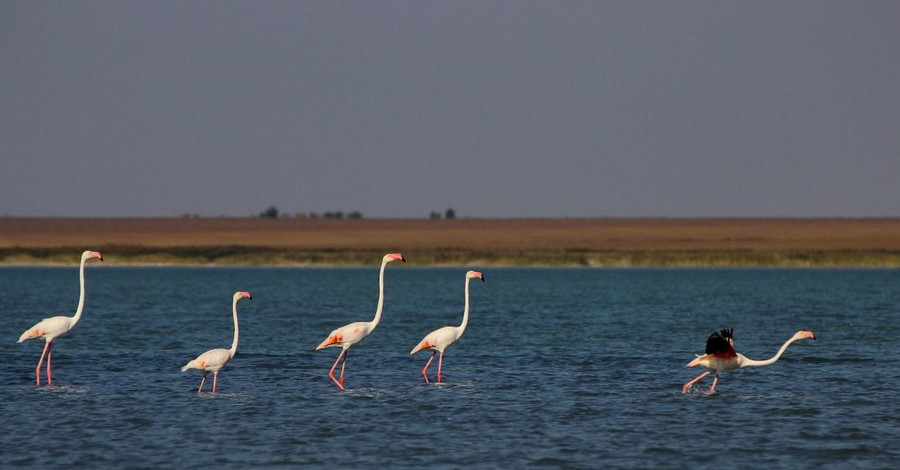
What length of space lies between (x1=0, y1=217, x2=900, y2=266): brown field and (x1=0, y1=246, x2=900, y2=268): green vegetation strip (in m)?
0.13

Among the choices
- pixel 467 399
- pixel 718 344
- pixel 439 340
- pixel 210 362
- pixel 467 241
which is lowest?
pixel 467 399

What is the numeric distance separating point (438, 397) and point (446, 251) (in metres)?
95.2

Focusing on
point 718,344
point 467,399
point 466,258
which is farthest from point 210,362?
point 466,258

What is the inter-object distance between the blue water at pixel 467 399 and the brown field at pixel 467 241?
62.7 m

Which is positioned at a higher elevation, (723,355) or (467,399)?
(723,355)

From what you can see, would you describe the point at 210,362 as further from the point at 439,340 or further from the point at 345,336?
the point at 439,340

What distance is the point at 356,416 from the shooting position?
18750 mm

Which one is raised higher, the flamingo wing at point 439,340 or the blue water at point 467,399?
the flamingo wing at point 439,340

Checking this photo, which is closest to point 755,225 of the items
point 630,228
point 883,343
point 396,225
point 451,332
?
point 630,228

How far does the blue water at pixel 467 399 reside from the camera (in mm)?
15977

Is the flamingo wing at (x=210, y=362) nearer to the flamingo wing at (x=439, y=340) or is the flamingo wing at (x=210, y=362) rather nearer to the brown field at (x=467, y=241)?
the flamingo wing at (x=439, y=340)

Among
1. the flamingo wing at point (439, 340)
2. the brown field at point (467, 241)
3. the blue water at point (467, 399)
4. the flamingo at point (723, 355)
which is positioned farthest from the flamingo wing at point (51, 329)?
the brown field at point (467, 241)

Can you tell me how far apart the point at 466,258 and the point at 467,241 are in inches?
1254

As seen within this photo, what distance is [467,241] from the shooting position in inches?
5359
